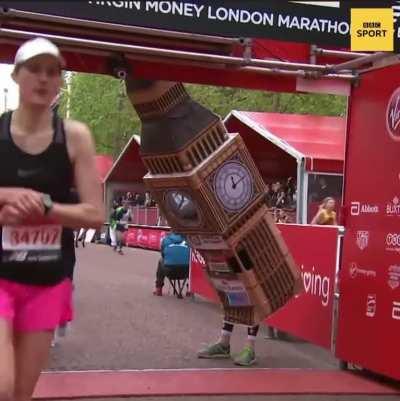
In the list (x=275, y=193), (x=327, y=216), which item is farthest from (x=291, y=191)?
(x=327, y=216)

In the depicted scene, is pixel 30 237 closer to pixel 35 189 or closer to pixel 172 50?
pixel 35 189

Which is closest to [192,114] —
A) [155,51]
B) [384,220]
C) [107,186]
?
[155,51]

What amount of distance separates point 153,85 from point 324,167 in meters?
9.17

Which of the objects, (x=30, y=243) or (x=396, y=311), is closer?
(x=30, y=243)

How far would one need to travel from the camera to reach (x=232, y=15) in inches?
241

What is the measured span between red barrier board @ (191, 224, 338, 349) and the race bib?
15.9 ft

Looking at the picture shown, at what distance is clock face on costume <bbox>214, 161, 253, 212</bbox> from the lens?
7.05m

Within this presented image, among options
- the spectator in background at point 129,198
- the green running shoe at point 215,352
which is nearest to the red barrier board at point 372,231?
the green running shoe at point 215,352

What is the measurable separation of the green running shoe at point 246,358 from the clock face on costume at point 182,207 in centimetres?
136

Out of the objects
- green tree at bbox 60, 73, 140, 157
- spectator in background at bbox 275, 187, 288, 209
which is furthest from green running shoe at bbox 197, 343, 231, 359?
green tree at bbox 60, 73, 140, 157

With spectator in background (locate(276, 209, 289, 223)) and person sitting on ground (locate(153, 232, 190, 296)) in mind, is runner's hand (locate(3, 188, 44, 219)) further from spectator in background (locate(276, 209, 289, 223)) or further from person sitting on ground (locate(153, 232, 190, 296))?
spectator in background (locate(276, 209, 289, 223))

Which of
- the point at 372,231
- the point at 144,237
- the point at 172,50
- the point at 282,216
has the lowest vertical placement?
the point at 144,237

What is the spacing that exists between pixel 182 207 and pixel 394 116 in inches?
82.7

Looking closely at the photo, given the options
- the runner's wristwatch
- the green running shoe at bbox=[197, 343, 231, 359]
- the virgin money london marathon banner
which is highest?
the virgin money london marathon banner
